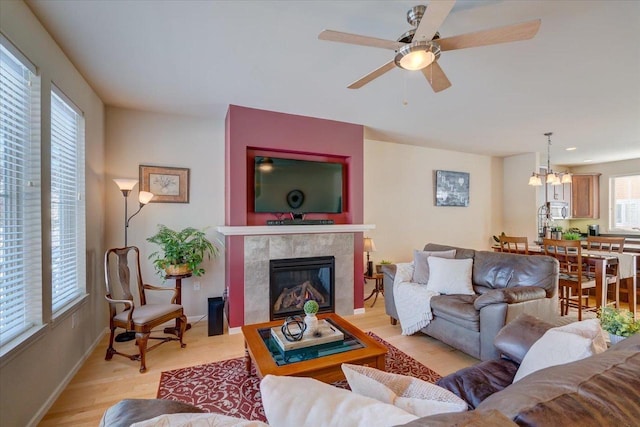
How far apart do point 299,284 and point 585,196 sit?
7.19 m

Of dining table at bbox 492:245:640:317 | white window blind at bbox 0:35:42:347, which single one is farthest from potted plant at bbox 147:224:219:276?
dining table at bbox 492:245:640:317

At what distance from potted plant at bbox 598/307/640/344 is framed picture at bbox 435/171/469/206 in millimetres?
3644

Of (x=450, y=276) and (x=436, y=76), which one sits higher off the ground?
(x=436, y=76)

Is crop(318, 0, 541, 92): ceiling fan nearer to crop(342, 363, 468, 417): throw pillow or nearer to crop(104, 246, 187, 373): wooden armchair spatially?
crop(342, 363, 468, 417): throw pillow

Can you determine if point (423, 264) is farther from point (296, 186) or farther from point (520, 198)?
point (520, 198)

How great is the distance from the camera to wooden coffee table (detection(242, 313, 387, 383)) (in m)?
1.82

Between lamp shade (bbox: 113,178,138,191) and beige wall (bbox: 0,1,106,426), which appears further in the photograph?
lamp shade (bbox: 113,178,138,191)

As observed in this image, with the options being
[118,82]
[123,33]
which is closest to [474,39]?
[123,33]

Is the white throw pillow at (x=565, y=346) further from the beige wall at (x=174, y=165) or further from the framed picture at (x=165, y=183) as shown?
the framed picture at (x=165, y=183)

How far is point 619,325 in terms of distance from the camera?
184cm

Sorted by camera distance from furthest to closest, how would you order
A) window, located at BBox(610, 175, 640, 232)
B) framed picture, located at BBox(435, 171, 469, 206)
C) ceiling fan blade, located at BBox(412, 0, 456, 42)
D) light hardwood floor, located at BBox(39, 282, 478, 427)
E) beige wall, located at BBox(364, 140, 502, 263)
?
window, located at BBox(610, 175, 640, 232) < framed picture, located at BBox(435, 171, 469, 206) < beige wall, located at BBox(364, 140, 502, 263) < light hardwood floor, located at BBox(39, 282, 478, 427) < ceiling fan blade, located at BBox(412, 0, 456, 42)

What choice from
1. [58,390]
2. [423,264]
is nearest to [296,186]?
[423,264]

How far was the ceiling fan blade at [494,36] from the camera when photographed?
4.81 ft

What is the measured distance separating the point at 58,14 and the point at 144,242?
2370 mm
